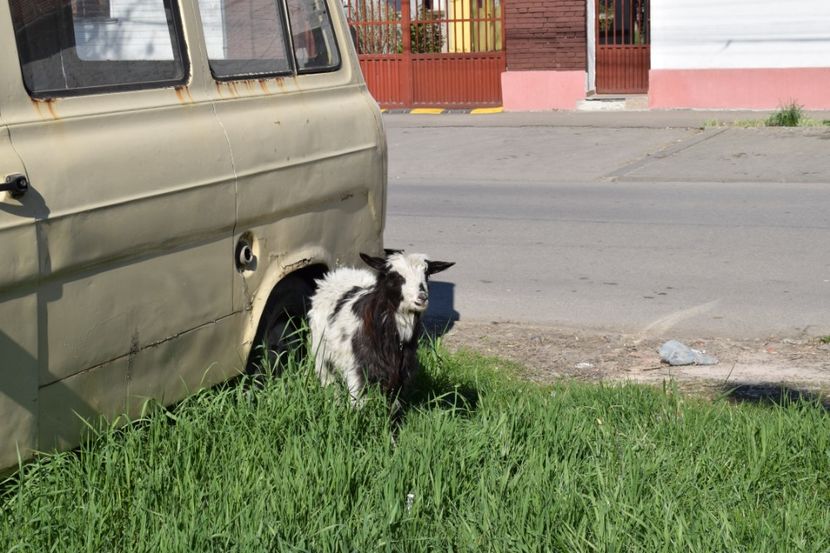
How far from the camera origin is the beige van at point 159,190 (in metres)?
4.20

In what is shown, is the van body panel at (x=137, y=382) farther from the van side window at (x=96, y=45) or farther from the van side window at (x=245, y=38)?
the van side window at (x=245, y=38)

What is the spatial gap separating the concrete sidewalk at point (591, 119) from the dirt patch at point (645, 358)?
11722mm

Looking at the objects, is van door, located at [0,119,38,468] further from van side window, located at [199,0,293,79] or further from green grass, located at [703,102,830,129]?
green grass, located at [703,102,830,129]

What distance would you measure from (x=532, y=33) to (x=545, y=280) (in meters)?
13.5

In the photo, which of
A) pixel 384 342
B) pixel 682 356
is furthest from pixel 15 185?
pixel 682 356

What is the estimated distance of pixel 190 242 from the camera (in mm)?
4969

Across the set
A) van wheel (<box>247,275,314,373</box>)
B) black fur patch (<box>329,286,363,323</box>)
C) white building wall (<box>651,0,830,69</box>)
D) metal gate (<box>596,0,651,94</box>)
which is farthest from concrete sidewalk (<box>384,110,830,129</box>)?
black fur patch (<box>329,286,363,323</box>)

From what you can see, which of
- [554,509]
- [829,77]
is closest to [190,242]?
[554,509]

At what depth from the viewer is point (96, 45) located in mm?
4941

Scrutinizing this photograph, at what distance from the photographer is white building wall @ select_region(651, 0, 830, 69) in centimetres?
1989

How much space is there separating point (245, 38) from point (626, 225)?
6692 mm

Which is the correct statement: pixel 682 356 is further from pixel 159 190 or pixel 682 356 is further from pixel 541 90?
Result: pixel 541 90

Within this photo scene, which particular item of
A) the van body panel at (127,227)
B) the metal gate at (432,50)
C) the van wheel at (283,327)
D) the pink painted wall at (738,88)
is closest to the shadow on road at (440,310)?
the van wheel at (283,327)

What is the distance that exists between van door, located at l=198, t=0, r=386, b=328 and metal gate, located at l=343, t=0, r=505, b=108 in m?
16.8
